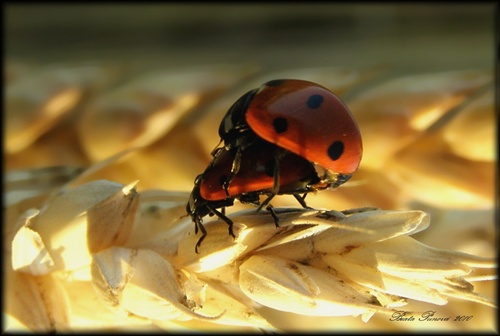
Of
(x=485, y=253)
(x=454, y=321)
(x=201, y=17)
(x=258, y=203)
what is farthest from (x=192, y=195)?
(x=201, y=17)

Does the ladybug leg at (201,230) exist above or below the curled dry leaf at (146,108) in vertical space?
below

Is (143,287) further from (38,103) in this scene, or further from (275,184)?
(38,103)

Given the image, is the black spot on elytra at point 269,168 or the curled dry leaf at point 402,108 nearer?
the black spot on elytra at point 269,168

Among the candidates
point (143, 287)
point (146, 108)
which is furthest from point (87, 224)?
point (146, 108)

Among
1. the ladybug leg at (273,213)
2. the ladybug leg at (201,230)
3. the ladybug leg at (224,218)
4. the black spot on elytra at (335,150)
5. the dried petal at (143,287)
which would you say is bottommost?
the dried petal at (143,287)

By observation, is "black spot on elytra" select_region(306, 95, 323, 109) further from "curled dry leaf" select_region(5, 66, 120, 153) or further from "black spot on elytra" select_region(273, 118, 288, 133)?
"curled dry leaf" select_region(5, 66, 120, 153)

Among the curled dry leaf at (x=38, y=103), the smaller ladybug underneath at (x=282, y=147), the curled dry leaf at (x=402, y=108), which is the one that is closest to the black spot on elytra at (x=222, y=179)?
the smaller ladybug underneath at (x=282, y=147)

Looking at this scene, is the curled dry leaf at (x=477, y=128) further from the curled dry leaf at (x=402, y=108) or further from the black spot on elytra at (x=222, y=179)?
the black spot on elytra at (x=222, y=179)

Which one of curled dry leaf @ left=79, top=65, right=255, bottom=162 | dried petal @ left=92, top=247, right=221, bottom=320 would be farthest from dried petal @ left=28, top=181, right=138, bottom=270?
curled dry leaf @ left=79, top=65, right=255, bottom=162
